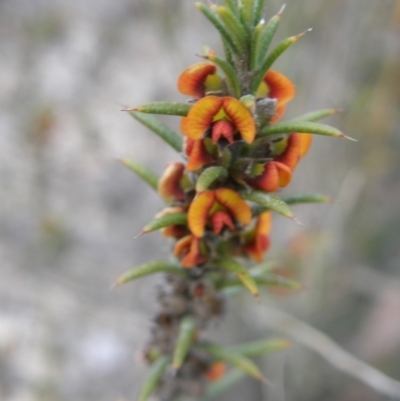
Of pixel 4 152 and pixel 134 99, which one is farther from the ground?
pixel 134 99

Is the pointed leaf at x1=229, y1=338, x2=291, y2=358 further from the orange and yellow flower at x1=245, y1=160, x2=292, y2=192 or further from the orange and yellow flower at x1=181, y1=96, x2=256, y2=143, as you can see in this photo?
the orange and yellow flower at x1=181, y1=96, x2=256, y2=143

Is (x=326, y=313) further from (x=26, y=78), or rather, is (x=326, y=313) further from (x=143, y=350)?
(x=26, y=78)

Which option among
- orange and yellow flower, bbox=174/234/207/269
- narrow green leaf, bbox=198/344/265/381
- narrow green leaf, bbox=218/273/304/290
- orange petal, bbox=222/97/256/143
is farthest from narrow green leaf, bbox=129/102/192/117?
narrow green leaf, bbox=198/344/265/381

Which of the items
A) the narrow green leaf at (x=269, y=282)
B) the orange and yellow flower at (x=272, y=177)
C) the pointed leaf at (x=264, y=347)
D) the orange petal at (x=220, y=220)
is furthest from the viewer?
the pointed leaf at (x=264, y=347)

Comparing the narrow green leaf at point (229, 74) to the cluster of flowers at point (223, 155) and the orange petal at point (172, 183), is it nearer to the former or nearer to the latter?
the cluster of flowers at point (223, 155)

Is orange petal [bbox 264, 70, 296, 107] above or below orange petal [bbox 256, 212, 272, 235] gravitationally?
above

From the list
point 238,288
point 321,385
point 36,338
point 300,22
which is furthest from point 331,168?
point 36,338

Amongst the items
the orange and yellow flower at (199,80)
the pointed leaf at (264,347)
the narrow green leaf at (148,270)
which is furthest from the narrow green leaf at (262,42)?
the pointed leaf at (264,347)
